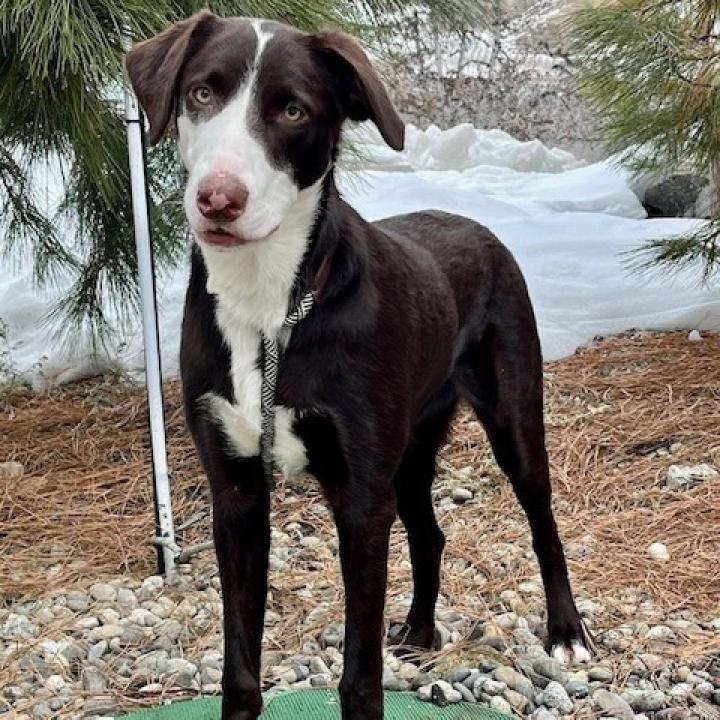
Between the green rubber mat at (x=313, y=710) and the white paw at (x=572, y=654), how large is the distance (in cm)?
32

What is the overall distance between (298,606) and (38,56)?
1508mm

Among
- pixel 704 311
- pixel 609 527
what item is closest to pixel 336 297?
pixel 609 527

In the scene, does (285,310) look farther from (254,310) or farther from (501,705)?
(501,705)

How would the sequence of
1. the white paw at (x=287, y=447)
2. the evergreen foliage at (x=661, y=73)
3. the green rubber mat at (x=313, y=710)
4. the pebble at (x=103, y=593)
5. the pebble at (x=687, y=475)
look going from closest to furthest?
the white paw at (x=287, y=447)
the green rubber mat at (x=313, y=710)
the pebble at (x=103, y=593)
the pebble at (x=687, y=475)
the evergreen foliage at (x=661, y=73)

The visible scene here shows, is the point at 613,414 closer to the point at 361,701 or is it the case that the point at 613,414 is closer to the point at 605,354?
the point at 605,354

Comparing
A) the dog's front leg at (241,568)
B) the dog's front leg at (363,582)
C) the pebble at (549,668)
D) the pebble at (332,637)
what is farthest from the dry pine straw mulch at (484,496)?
the dog's front leg at (363,582)

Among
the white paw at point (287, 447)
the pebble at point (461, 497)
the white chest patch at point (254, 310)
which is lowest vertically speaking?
the pebble at point (461, 497)

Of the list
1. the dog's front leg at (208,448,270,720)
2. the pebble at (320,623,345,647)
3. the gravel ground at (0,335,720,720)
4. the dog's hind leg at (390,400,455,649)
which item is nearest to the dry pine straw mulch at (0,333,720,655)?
the gravel ground at (0,335,720,720)

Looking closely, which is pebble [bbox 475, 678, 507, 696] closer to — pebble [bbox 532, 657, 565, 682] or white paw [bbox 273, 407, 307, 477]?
pebble [bbox 532, 657, 565, 682]

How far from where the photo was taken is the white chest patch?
1944 millimetres

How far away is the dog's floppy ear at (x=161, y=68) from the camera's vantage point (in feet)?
6.15

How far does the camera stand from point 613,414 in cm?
422

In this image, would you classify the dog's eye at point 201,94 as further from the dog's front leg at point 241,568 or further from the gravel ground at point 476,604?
the gravel ground at point 476,604

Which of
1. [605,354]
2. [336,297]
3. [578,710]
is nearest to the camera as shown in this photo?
[336,297]
